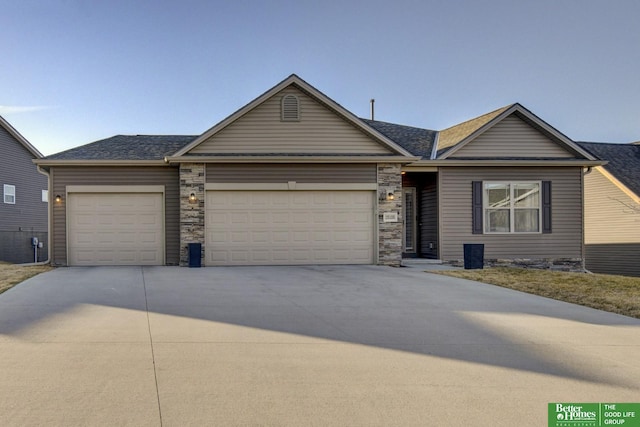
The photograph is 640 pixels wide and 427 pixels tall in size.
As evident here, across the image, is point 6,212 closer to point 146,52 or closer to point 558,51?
point 146,52

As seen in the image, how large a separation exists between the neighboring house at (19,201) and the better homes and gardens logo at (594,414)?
24856mm

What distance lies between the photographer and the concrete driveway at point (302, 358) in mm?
3789

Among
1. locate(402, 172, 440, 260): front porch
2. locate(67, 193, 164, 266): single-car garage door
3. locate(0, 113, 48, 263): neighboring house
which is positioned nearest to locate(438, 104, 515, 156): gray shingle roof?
locate(402, 172, 440, 260): front porch

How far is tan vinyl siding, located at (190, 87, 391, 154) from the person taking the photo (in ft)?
48.5

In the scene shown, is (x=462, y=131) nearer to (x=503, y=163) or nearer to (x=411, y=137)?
(x=411, y=137)

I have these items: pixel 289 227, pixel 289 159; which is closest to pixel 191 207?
pixel 289 227

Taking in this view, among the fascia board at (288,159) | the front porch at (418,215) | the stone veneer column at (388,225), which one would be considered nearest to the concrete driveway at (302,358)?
the stone veneer column at (388,225)

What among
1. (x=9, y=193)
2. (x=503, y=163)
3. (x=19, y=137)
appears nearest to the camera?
(x=503, y=163)

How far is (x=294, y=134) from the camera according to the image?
49.3 ft

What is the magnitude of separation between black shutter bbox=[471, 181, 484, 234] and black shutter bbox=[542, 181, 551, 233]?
225 centimetres

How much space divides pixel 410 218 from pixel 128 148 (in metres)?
10.6

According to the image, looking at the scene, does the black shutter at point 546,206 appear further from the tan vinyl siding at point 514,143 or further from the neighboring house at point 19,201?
the neighboring house at point 19,201

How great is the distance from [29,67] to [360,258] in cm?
1337

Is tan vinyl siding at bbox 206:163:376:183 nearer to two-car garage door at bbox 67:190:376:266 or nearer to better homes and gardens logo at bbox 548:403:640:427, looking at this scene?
two-car garage door at bbox 67:190:376:266
